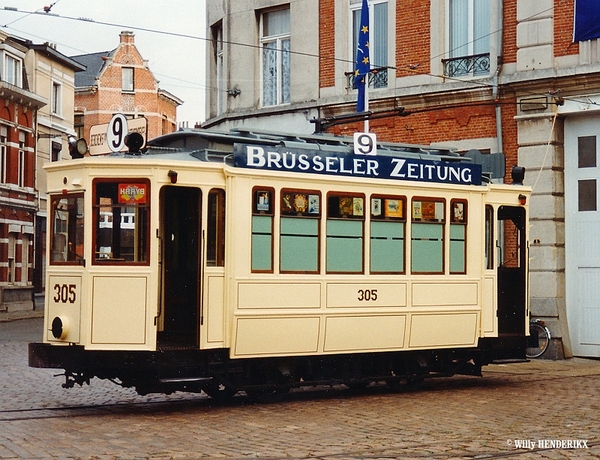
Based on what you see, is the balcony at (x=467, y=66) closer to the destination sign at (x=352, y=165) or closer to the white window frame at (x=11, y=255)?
the destination sign at (x=352, y=165)

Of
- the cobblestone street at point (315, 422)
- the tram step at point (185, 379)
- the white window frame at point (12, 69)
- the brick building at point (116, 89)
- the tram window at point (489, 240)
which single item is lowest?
the cobblestone street at point (315, 422)

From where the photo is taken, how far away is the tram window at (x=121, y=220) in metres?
12.2

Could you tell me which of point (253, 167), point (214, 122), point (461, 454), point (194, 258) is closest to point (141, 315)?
point (194, 258)

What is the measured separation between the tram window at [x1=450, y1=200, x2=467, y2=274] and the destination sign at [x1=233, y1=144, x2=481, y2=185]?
34 cm

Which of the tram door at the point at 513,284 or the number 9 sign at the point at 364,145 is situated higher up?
the number 9 sign at the point at 364,145

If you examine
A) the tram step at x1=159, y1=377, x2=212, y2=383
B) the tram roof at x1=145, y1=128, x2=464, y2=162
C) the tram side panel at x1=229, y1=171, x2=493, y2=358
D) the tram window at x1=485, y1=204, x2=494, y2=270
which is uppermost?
the tram roof at x1=145, y1=128, x2=464, y2=162

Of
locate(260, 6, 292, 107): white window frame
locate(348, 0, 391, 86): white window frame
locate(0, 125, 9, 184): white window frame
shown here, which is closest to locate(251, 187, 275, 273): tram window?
locate(348, 0, 391, 86): white window frame

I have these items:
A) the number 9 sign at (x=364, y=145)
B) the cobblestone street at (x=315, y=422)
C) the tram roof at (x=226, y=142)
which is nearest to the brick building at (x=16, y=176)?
the cobblestone street at (x=315, y=422)

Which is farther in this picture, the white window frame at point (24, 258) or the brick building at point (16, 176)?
the white window frame at point (24, 258)

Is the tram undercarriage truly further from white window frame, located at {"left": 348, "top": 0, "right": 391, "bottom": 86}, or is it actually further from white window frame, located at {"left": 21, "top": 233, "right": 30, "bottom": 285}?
white window frame, located at {"left": 21, "top": 233, "right": 30, "bottom": 285}

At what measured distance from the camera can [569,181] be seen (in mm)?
19750

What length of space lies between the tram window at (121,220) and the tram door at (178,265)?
0.59 metres

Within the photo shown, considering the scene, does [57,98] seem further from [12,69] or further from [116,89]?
[116,89]

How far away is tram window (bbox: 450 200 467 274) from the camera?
14895 mm
